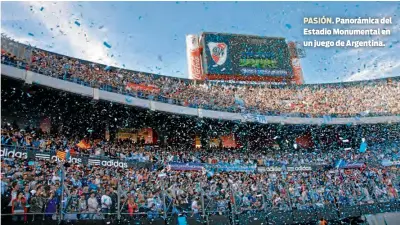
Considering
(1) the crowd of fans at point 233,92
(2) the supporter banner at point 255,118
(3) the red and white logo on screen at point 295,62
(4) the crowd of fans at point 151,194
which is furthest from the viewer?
(3) the red and white logo on screen at point 295,62

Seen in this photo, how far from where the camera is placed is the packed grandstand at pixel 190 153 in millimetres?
11903

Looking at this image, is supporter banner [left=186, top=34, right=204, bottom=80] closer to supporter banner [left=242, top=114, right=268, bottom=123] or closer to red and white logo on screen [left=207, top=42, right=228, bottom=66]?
red and white logo on screen [left=207, top=42, right=228, bottom=66]

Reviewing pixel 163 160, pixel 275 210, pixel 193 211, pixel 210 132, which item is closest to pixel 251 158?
pixel 210 132

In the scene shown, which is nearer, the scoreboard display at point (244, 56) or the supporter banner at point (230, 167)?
the supporter banner at point (230, 167)

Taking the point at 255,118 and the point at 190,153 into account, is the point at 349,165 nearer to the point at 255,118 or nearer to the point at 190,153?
the point at 255,118

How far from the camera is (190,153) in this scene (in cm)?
2708

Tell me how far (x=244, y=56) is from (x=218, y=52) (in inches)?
111

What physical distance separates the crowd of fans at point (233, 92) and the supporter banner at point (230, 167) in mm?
4759

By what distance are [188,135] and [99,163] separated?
34.1ft

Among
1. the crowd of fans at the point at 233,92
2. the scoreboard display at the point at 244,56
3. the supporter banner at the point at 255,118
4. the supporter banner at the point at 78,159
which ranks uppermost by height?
the scoreboard display at the point at 244,56

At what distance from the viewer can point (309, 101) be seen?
3628 cm

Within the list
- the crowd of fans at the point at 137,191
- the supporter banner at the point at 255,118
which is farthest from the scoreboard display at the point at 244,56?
the crowd of fans at the point at 137,191

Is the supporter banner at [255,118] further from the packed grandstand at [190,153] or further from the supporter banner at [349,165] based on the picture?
the supporter banner at [349,165]

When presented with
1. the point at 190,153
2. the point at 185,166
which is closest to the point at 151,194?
the point at 185,166
